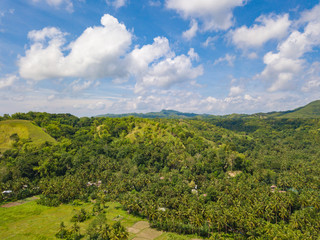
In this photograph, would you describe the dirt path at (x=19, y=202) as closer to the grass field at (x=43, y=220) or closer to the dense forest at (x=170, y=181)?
the grass field at (x=43, y=220)

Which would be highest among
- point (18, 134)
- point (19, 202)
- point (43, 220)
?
point (18, 134)

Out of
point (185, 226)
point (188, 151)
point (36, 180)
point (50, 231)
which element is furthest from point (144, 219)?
point (188, 151)

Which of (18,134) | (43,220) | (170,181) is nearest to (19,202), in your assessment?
(43,220)

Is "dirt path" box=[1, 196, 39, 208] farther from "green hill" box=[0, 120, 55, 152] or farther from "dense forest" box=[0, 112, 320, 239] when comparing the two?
"green hill" box=[0, 120, 55, 152]

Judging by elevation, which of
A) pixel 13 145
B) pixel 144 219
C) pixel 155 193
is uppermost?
pixel 13 145

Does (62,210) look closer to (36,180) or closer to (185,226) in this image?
(36,180)

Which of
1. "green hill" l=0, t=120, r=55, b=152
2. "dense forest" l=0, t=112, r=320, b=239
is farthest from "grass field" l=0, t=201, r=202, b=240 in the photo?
"green hill" l=0, t=120, r=55, b=152

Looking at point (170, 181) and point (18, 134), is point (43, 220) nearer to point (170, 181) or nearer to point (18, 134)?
point (170, 181)

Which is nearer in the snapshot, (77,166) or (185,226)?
(185,226)
